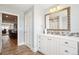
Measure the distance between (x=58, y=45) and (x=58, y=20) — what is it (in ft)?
3.32

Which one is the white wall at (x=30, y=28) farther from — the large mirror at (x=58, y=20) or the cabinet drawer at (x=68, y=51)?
the cabinet drawer at (x=68, y=51)

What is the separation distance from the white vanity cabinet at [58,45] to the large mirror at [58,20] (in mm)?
503

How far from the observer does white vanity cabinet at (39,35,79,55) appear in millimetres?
1988

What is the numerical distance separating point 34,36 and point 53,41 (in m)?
1.10

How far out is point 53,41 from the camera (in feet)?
8.93

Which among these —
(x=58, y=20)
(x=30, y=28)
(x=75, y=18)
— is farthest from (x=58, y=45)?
(x=30, y=28)

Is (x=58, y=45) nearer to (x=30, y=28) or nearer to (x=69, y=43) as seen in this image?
(x=69, y=43)

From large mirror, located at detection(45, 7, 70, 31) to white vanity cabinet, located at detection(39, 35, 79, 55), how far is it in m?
0.50

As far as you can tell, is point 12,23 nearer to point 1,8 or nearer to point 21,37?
point 21,37

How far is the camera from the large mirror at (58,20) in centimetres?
284

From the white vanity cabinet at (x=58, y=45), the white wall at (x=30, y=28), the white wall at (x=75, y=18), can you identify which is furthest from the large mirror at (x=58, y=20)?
the white wall at (x=30, y=28)

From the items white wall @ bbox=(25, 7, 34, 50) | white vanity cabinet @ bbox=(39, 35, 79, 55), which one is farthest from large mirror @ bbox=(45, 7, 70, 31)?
white wall @ bbox=(25, 7, 34, 50)

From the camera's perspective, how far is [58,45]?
8.23ft

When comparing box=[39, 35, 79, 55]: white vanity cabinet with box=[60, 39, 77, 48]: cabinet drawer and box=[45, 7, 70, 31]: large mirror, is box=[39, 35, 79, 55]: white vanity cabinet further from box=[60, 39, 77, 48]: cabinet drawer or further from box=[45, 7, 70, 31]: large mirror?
box=[45, 7, 70, 31]: large mirror
